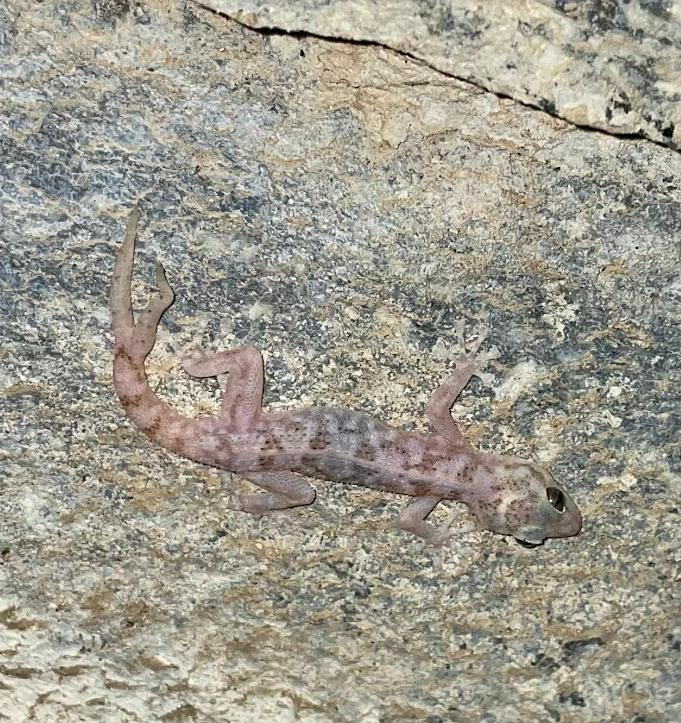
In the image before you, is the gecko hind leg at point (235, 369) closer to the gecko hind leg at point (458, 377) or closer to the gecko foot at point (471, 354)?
the gecko hind leg at point (458, 377)

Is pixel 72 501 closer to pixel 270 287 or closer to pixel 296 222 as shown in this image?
pixel 270 287

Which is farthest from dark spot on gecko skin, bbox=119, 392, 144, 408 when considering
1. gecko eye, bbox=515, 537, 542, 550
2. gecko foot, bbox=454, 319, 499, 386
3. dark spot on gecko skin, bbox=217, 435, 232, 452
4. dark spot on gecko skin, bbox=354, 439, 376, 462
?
gecko eye, bbox=515, 537, 542, 550

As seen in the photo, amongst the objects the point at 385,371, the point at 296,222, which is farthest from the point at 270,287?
the point at 385,371

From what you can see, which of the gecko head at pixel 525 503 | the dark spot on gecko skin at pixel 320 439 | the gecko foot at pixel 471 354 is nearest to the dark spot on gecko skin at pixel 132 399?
the dark spot on gecko skin at pixel 320 439

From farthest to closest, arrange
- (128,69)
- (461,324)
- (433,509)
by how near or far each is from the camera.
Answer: (433,509) < (461,324) < (128,69)

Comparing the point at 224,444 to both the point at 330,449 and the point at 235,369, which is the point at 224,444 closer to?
the point at 235,369

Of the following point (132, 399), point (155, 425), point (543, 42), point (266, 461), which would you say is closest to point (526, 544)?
point (266, 461)
